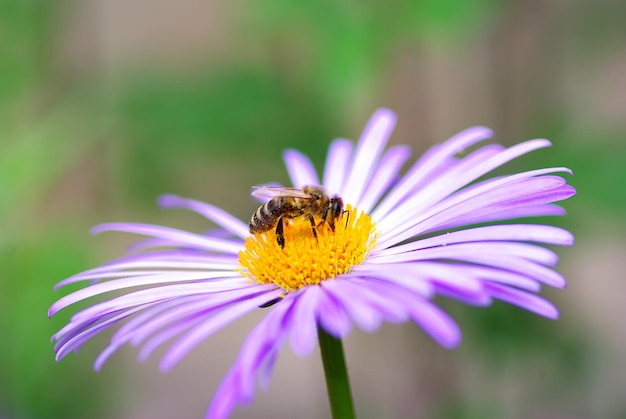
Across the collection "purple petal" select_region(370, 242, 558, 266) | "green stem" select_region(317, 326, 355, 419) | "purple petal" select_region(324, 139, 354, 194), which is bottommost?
"green stem" select_region(317, 326, 355, 419)

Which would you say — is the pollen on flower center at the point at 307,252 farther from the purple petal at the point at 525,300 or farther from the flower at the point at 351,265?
the purple petal at the point at 525,300

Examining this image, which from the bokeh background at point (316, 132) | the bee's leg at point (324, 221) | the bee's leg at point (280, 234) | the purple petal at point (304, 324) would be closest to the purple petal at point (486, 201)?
the bee's leg at point (324, 221)

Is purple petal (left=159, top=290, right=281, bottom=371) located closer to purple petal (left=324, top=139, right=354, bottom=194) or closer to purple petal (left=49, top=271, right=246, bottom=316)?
purple petal (left=49, top=271, right=246, bottom=316)

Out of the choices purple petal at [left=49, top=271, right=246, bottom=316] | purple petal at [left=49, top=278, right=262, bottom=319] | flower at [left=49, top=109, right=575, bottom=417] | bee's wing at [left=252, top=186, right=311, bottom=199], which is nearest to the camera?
flower at [left=49, top=109, right=575, bottom=417]

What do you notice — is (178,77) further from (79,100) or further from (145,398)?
(145,398)

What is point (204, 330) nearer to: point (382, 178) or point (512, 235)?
point (512, 235)

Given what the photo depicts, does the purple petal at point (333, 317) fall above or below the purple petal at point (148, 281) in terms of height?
below

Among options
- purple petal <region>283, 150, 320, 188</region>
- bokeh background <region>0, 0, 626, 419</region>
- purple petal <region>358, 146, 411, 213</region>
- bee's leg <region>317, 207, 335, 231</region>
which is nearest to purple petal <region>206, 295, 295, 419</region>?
bee's leg <region>317, 207, 335, 231</region>
